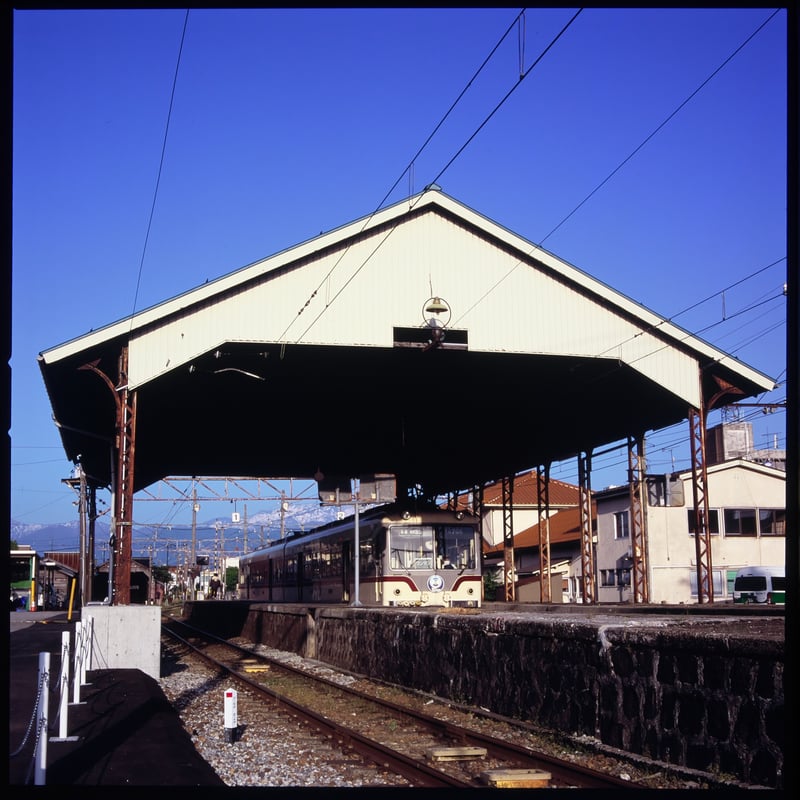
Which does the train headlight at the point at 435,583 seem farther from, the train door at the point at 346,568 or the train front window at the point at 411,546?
the train door at the point at 346,568

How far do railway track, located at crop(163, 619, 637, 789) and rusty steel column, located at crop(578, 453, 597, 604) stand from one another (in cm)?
1105

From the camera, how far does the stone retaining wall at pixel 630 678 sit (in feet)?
25.4

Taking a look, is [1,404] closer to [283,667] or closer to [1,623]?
[1,623]

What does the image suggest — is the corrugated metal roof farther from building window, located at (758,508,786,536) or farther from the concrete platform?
the concrete platform

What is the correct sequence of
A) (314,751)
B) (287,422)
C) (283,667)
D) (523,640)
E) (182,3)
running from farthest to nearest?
(287,422) < (283,667) < (523,640) < (314,751) < (182,3)

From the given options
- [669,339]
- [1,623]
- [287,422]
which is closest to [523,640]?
[1,623]

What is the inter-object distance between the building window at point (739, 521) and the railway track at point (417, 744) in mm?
29384

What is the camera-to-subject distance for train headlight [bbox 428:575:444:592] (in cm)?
2512


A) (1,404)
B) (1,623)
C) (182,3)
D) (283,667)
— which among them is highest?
(182,3)

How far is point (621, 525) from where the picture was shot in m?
45.1

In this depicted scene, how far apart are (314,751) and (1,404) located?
8192mm

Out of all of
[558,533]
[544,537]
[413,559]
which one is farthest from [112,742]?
[558,533]

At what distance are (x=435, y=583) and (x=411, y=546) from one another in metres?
1.11

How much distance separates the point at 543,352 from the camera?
2205 centimetres
